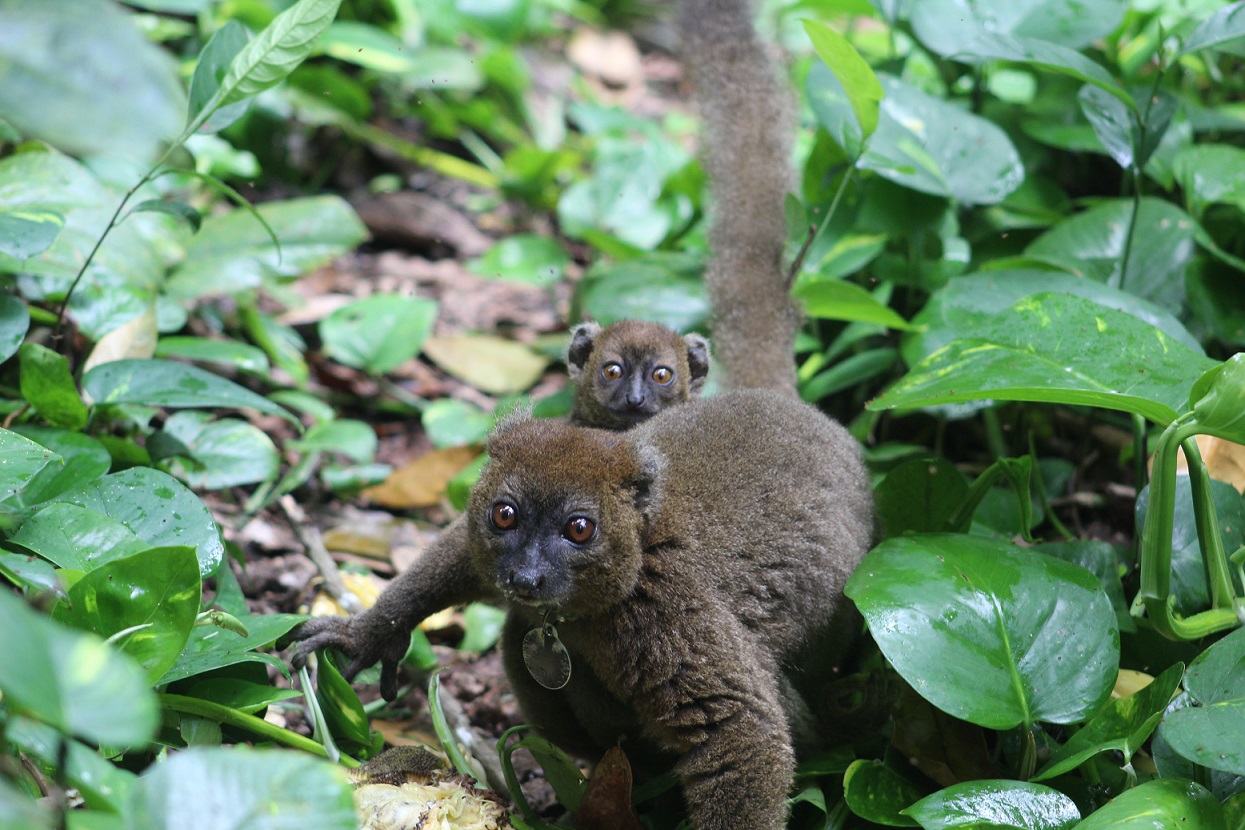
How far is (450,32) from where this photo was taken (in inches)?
322

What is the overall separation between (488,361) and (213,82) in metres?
2.96

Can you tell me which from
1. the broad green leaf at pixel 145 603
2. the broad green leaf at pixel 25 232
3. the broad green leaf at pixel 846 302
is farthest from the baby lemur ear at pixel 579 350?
the broad green leaf at pixel 145 603

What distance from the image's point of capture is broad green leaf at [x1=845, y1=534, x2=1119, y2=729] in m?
3.13

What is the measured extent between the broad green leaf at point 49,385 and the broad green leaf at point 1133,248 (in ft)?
13.1

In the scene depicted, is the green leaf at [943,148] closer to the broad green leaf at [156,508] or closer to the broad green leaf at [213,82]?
the broad green leaf at [213,82]

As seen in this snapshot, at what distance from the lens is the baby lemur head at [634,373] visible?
15.6 ft

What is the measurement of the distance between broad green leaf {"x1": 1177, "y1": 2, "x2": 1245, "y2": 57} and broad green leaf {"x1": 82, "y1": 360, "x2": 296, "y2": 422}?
372 cm

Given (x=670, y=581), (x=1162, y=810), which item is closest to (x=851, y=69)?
(x=670, y=581)

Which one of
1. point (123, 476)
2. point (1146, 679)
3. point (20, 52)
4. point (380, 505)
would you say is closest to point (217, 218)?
point (380, 505)

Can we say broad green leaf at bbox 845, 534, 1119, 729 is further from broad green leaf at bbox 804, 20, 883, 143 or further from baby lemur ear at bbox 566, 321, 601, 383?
baby lemur ear at bbox 566, 321, 601, 383

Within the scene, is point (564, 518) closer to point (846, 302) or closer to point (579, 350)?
point (579, 350)

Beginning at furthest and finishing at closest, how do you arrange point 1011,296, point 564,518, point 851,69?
point 1011,296
point 851,69
point 564,518

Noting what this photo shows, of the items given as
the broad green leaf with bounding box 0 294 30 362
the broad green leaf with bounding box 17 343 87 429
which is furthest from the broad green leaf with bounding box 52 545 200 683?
the broad green leaf with bounding box 17 343 87 429

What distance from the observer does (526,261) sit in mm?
6746
